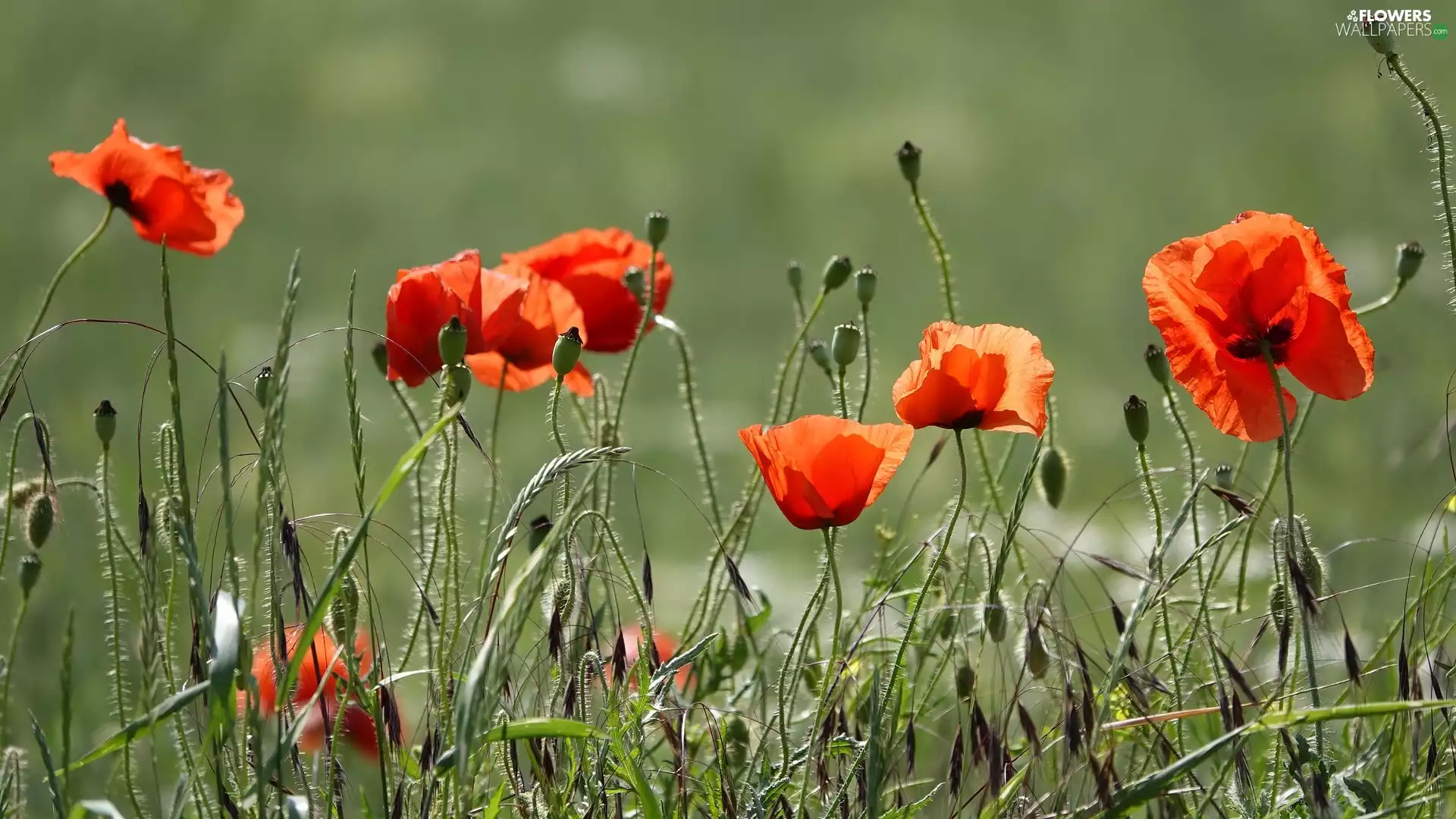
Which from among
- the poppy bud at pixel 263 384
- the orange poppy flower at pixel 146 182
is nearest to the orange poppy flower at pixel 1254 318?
the poppy bud at pixel 263 384

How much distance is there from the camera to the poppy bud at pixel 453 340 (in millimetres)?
1062

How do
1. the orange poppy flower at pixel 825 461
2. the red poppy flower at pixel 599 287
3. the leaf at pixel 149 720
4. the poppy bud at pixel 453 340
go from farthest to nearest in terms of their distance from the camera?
1. the red poppy flower at pixel 599 287
2. the poppy bud at pixel 453 340
3. the orange poppy flower at pixel 825 461
4. the leaf at pixel 149 720

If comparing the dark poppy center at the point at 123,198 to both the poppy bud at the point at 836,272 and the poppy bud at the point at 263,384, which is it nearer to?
the poppy bud at the point at 263,384

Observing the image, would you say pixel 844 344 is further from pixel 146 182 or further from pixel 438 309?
pixel 146 182

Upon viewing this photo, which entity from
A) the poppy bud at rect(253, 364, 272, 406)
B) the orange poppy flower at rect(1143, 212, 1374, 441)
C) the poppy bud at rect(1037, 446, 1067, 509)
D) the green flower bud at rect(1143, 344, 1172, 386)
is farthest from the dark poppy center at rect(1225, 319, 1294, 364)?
the poppy bud at rect(253, 364, 272, 406)

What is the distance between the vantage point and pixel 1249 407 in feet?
3.49

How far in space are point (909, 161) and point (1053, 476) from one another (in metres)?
0.33

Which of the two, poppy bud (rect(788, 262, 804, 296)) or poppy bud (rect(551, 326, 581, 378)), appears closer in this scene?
poppy bud (rect(551, 326, 581, 378))

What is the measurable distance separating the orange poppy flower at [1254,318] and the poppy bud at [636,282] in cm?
58

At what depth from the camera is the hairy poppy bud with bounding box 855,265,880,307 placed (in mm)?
1324

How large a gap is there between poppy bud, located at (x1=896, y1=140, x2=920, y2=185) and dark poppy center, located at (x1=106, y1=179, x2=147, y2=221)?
77 cm

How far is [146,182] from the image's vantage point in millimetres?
1461

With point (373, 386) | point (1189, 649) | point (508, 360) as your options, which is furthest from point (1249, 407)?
point (373, 386)

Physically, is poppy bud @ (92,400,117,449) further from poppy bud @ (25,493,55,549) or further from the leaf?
the leaf
